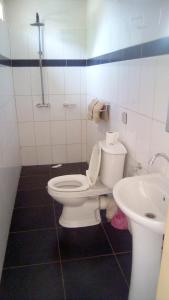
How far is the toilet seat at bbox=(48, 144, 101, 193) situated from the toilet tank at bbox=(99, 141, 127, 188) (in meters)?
0.06

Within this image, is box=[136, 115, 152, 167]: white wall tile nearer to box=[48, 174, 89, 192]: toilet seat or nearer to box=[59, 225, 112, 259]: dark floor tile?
box=[48, 174, 89, 192]: toilet seat

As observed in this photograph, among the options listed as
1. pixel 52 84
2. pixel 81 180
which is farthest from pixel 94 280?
pixel 52 84

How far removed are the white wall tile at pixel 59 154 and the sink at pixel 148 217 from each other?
2.19 m

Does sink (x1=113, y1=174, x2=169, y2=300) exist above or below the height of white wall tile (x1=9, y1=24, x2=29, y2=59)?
below

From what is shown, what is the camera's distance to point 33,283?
1613 mm

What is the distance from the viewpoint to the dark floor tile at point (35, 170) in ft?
10.7

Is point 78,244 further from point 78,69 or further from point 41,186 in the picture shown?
point 78,69

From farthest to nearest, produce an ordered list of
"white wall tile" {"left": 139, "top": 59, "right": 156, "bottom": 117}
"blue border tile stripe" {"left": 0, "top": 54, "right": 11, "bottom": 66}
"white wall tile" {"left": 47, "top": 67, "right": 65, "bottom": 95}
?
"white wall tile" {"left": 47, "top": 67, "right": 65, "bottom": 95} → "blue border tile stripe" {"left": 0, "top": 54, "right": 11, "bottom": 66} → "white wall tile" {"left": 139, "top": 59, "right": 156, "bottom": 117}

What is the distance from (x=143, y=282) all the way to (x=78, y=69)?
265 centimetres

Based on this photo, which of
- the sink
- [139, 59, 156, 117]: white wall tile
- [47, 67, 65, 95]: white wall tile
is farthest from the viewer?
[47, 67, 65, 95]: white wall tile

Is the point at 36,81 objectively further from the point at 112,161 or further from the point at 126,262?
the point at 126,262

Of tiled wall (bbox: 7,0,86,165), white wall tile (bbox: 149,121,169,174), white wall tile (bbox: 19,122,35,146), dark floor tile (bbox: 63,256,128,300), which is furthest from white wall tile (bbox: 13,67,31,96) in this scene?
dark floor tile (bbox: 63,256,128,300)

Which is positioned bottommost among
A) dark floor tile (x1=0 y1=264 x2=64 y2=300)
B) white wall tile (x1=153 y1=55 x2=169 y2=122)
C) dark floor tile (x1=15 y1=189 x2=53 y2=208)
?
dark floor tile (x1=0 y1=264 x2=64 y2=300)

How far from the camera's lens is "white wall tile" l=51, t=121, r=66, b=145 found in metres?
3.38
